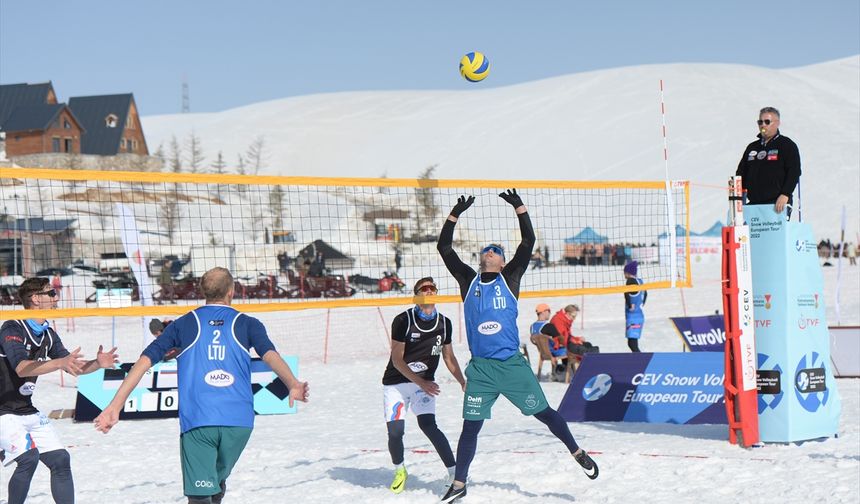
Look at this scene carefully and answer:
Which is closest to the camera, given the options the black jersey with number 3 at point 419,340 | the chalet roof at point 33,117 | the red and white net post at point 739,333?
the black jersey with number 3 at point 419,340

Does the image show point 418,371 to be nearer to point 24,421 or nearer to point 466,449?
point 466,449

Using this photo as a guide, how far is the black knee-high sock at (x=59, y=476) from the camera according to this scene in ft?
18.6

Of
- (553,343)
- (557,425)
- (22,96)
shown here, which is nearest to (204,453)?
(557,425)

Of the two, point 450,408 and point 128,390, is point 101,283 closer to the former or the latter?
point 450,408

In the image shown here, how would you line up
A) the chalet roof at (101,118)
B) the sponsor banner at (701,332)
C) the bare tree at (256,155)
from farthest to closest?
the bare tree at (256,155) → the chalet roof at (101,118) → the sponsor banner at (701,332)

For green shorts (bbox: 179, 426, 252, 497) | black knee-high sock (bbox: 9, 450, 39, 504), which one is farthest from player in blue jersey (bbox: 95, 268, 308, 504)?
black knee-high sock (bbox: 9, 450, 39, 504)

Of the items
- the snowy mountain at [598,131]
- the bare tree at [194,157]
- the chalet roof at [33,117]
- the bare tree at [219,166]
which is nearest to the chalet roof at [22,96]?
the chalet roof at [33,117]

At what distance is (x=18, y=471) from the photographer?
5.66m

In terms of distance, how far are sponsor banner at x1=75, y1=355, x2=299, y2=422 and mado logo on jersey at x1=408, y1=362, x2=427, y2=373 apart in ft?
15.5

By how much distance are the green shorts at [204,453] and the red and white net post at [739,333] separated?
16.1 ft

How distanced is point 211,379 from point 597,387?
5940mm

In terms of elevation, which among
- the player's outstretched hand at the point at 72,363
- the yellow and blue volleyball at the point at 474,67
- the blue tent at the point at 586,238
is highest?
the yellow and blue volleyball at the point at 474,67

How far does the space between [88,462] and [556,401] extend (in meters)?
5.87

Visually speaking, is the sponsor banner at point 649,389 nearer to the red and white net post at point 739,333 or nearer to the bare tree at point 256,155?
the red and white net post at point 739,333
